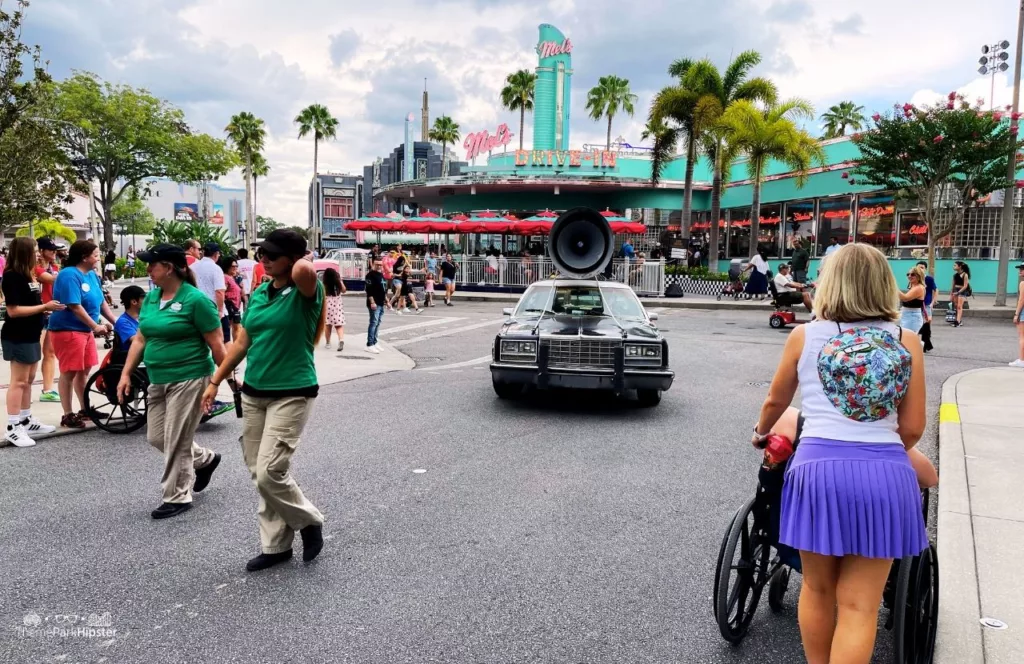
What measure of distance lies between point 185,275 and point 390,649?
113 inches

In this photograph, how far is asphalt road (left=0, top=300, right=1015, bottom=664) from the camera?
10.9 feet

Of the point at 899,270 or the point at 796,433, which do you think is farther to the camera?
the point at 899,270

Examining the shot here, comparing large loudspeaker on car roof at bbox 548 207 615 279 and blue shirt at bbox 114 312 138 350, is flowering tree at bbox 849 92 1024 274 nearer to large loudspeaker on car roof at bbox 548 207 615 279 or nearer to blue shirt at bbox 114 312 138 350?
large loudspeaker on car roof at bbox 548 207 615 279

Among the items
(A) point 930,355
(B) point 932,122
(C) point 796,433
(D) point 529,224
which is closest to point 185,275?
(C) point 796,433

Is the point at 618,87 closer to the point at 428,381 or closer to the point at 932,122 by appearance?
the point at 932,122

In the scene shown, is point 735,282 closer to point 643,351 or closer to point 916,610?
point 643,351

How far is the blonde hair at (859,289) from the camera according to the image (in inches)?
100

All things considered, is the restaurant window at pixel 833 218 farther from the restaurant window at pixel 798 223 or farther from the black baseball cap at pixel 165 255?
the black baseball cap at pixel 165 255

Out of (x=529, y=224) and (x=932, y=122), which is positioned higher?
(x=932, y=122)

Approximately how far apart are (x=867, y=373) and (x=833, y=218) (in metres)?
32.1

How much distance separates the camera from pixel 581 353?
313 inches

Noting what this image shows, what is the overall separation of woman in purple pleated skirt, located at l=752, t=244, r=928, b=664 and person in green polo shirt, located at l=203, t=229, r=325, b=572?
101 inches

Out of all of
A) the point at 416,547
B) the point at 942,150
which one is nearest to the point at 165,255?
the point at 416,547

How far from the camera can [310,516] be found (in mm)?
4121
